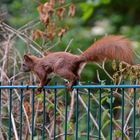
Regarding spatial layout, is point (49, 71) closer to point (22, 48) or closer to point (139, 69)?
point (139, 69)

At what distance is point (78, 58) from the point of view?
31.6 feet

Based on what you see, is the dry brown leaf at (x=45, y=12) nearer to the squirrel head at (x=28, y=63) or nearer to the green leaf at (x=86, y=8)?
the squirrel head at (x=28, y=63)

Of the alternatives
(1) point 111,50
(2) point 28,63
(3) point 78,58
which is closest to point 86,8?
(2) point 28,63

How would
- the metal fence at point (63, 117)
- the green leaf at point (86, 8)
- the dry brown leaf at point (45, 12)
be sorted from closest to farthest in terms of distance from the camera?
1. the metal fence at point (63, 117)
2. the dry brown leaf at point (45, 12)
3. the green leaf at point (86, 8)

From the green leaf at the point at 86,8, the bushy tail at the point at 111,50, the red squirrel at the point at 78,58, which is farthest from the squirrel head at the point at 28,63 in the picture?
the green leaf at the point at 86,8

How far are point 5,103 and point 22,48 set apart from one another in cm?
111

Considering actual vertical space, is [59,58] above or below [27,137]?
above

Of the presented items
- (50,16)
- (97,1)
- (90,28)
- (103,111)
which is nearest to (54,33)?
(50,16)

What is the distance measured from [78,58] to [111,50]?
0.38m

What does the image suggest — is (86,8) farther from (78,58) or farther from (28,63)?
(78,58)

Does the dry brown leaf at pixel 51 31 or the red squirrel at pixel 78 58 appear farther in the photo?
the dry brown leaf at pixel 51 31

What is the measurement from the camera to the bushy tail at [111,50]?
9.23 metres

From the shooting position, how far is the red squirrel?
30.5ft

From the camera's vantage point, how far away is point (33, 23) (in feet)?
38.7
